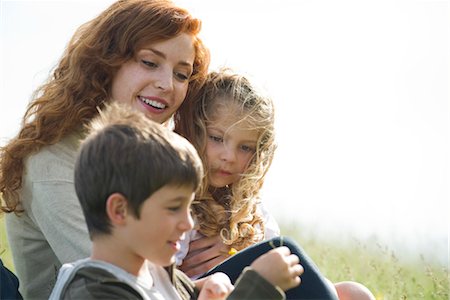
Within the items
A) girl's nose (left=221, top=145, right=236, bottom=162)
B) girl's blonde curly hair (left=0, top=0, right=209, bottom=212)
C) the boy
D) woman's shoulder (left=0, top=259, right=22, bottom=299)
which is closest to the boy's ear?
the boy

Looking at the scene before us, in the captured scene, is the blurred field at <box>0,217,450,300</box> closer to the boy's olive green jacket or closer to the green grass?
the green grass

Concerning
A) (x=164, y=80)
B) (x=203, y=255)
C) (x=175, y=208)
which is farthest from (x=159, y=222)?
(x=164, y=80)

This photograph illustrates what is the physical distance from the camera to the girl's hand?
371cm

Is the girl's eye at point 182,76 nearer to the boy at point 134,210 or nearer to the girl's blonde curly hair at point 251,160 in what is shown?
the girl's blonde curly hair at point 251,160

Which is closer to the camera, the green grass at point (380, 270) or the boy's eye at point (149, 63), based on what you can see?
the boy's eye at point (149, 63)

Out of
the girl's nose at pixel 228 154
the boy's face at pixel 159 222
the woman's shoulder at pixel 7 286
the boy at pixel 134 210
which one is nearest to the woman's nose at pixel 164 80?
the girl's nose at pixel 228 154

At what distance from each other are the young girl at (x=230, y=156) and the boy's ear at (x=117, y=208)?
1.31 metres

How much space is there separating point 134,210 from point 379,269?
342cm

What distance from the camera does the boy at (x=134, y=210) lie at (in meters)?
2.43

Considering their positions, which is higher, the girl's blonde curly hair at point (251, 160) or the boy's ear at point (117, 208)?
the boy's ear at point (117, 208)

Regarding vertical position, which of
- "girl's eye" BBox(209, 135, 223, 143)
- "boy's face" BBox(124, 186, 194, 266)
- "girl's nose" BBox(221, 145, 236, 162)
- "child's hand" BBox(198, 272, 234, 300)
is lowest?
"child's hand" BBox(198, 272, 234, 300)

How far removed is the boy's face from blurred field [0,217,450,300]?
2572mm

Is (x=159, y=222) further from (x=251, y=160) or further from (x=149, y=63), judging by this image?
(x=251, y=160)

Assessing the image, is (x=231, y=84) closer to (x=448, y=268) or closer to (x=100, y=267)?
(x=100, y=267)
